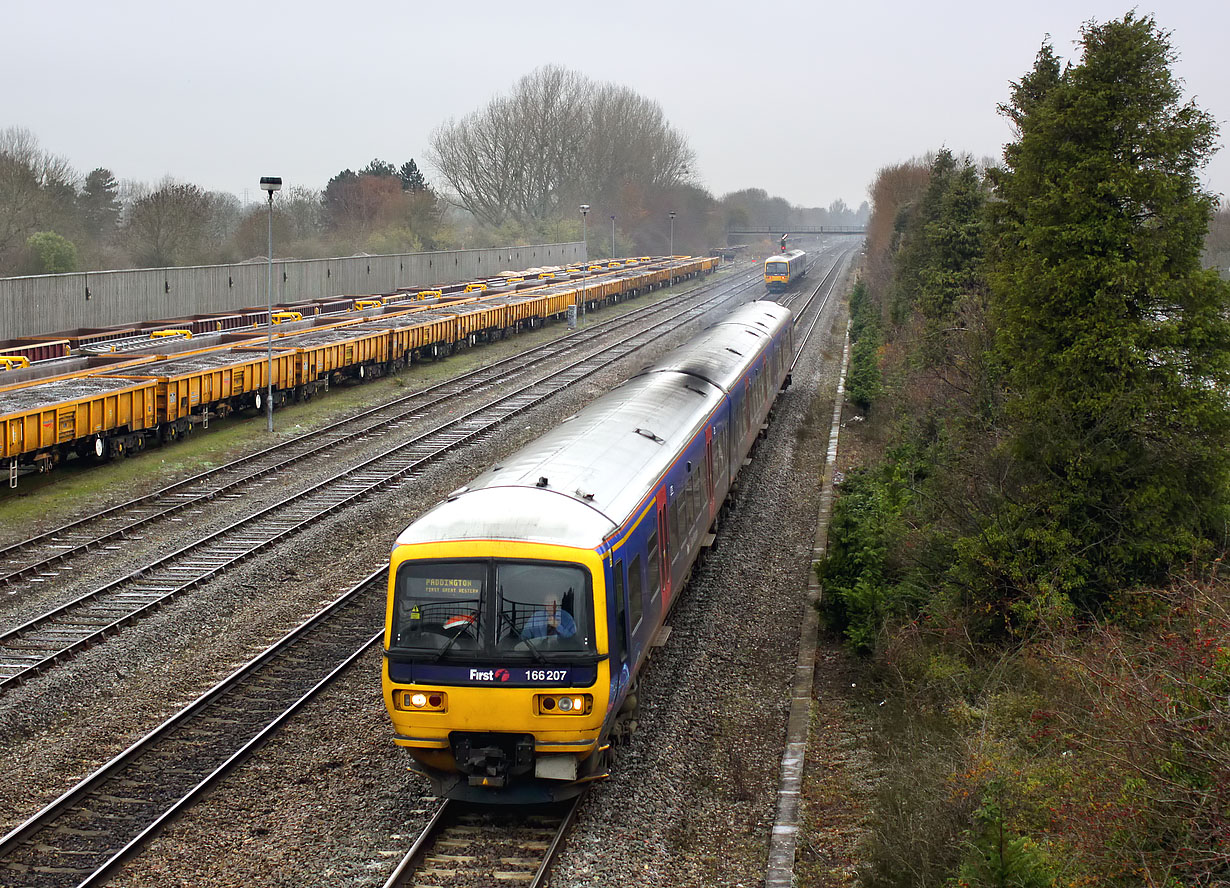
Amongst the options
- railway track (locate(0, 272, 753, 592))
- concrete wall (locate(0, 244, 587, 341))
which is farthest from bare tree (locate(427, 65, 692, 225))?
railway track (locate(0, 272, 753, 592))

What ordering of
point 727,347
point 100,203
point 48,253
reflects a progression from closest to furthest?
point 727,347, point 48,253, point 100,203

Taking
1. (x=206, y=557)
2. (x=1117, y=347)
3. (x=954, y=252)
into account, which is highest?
(x=954, y=252)

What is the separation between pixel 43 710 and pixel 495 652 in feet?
17.4

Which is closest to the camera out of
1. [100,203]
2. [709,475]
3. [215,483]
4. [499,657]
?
[499,657]

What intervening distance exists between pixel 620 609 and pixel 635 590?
763 mm

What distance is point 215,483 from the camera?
19.5 m

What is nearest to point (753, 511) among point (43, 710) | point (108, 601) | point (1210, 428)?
point (1210, 428)

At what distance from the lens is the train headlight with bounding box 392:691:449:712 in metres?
7.83

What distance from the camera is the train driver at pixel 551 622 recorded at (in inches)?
308

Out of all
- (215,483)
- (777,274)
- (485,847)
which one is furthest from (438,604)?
(777,274)

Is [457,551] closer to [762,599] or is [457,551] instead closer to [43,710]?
[43,710]

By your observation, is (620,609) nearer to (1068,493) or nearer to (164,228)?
(1068,493)

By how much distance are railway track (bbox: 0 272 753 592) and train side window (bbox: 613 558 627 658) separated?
9294 mm

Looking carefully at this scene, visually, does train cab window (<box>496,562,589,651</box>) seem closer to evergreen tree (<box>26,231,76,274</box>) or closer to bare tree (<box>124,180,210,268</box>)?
evergreen tree (<box>26,231,76,274</box>)
